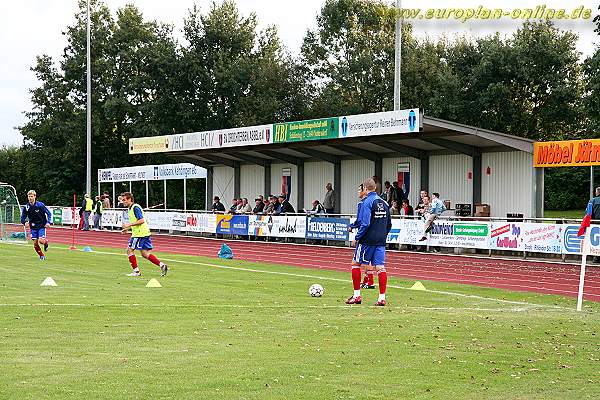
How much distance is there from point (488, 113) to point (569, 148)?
2853 centimetres

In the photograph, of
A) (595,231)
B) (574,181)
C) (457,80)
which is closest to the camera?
(595,231)

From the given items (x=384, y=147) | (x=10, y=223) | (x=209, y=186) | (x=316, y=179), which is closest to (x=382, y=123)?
(x=384, y=147)

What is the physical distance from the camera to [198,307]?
14594 mm

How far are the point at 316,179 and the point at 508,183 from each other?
38.9 ft

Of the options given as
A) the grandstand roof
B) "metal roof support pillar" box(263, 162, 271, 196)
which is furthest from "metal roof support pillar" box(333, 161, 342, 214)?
"metal roof support pillar" box(263, 162, 271, 196)

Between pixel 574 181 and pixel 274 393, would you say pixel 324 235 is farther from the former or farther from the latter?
pixel 274 393

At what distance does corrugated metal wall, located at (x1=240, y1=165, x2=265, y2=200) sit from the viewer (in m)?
46.6

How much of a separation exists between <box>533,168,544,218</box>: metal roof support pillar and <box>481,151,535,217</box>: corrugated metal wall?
0.42ft

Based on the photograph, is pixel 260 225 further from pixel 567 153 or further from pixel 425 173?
pixel 567 153

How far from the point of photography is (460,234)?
31.0 m

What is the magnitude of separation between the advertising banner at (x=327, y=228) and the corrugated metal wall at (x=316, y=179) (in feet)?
17.5

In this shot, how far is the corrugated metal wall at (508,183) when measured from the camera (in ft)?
105

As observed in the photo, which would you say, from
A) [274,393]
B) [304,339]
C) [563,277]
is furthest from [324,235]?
[274,393]

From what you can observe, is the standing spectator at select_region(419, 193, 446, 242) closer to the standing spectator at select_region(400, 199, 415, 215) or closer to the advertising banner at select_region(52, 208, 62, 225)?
the standing spectator at select_region(400, 199, 415, 215)
